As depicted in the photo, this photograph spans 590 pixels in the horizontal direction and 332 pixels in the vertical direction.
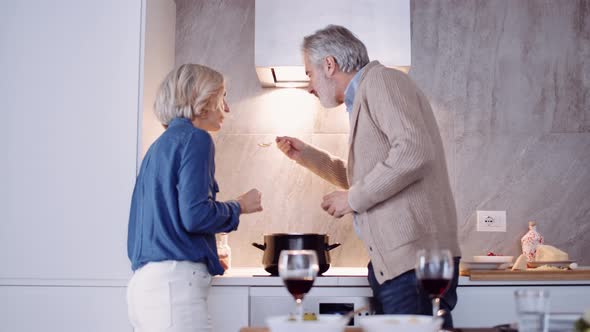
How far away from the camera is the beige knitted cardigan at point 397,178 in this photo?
1.82 m

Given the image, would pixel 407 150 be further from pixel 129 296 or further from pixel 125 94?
pixel 125 94

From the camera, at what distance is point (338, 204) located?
1.96 metres

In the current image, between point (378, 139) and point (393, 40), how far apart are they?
81 centimetres

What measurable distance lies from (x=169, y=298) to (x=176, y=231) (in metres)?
0.19

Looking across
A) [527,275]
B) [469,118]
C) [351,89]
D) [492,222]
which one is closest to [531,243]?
[492,222]

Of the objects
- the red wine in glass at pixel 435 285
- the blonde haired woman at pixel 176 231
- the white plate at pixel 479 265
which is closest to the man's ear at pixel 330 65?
the blonde haired woman at pixel 176 231

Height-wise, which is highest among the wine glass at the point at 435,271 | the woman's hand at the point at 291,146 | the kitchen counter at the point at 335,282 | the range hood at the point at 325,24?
the range hood at the point at 325,24

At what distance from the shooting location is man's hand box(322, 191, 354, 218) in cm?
193

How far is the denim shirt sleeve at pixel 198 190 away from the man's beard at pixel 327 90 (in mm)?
528

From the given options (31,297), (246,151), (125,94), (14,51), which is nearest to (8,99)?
(14,51)

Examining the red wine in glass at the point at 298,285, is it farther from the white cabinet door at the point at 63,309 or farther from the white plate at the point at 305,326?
the white cabinet door at the point at 63,309

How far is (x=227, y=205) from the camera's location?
199 centimetres

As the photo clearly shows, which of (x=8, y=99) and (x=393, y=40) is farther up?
(x=393, y=40)

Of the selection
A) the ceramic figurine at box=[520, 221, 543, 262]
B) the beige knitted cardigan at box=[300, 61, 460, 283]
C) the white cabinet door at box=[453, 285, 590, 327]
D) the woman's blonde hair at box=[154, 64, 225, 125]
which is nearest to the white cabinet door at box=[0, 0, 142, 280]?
the woman's blonde hair at box=[154, 64, 225, 125]
